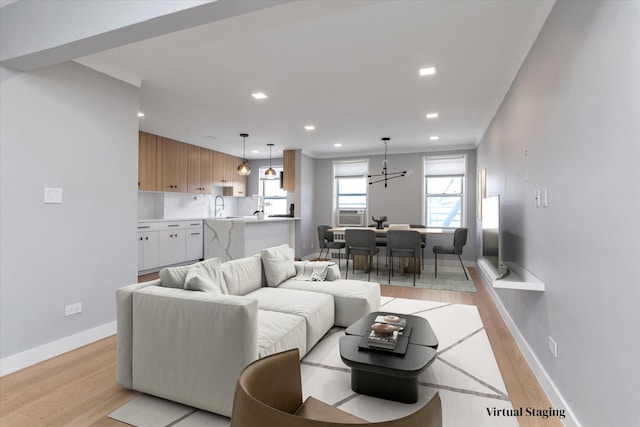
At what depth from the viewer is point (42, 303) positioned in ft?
8.59

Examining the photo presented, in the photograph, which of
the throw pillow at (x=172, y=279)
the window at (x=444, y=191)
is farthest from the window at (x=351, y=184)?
the throw pillow at (x=172, y=279)

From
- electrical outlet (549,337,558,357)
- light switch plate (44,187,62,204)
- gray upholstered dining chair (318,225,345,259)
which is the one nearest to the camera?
electrical outlet (549,337,558,357)

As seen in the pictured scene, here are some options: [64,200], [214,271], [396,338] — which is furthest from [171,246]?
[396,338]

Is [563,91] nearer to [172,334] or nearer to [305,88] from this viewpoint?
[305,88]

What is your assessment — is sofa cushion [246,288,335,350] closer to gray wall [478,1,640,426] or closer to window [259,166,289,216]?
gray wall [478,1,640,426]

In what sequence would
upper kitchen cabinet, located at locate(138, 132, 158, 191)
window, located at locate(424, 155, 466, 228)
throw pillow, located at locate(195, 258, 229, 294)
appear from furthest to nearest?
window, located at locate(424, 155, 466, 228) < upper kitchen cabinet, located at locate(138, 132, 158, 191) < throw pillow, located at locate(195, 258, 229, 294)

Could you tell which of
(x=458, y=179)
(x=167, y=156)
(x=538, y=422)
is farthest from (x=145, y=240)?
(x=458, y=179)

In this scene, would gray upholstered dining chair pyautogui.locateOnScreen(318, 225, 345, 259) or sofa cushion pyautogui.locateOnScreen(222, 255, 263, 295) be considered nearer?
sofa cushion pyautogui.locateOnScreen(222, 255, 263, 295)

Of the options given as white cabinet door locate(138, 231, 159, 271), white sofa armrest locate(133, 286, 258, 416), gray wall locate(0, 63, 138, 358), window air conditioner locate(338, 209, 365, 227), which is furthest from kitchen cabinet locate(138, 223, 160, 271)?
window air conditioner locate(338, 209, 365, 227)

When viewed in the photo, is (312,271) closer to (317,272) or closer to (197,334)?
(317,272)

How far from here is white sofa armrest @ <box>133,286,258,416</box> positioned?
1.82m

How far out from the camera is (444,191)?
7.06 meters

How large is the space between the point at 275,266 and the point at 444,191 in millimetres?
5019

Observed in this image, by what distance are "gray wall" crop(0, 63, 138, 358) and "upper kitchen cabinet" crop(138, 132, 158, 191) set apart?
2.56 metres
